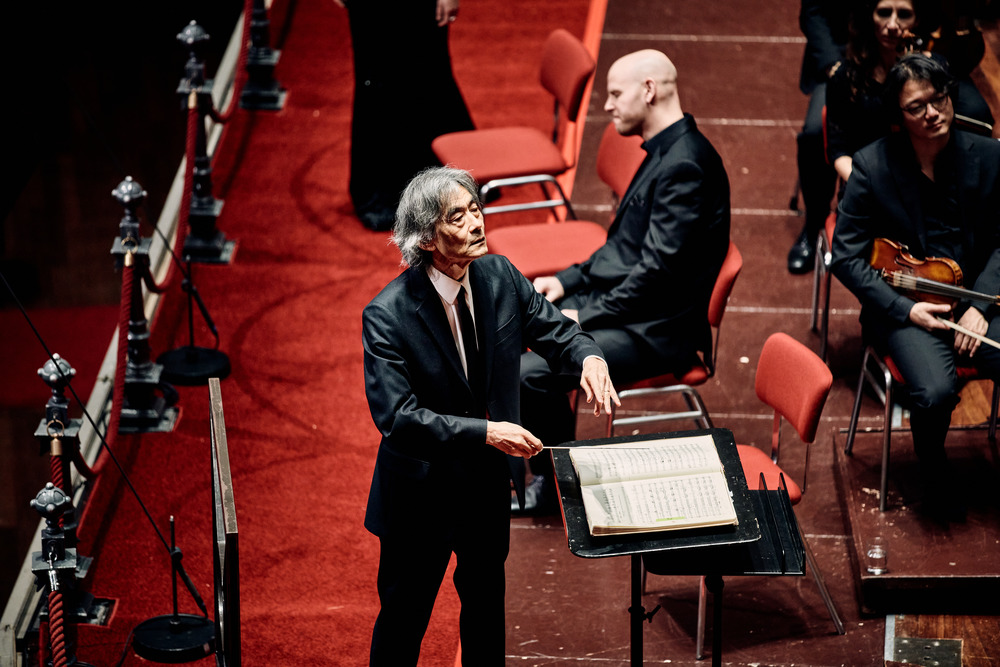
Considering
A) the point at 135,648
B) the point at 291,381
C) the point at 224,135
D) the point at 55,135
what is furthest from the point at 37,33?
the point at 135,648

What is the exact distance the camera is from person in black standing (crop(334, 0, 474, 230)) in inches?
228

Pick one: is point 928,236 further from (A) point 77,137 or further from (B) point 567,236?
(A) point 77,137

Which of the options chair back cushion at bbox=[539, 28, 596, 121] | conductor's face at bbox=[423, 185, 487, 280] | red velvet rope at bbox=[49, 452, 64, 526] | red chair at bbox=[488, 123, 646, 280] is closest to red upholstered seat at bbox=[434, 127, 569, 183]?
chair back cushion at bbox=[539, 28, 596, 121]

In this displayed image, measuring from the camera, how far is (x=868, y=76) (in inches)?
182

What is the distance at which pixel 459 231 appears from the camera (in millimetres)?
2982

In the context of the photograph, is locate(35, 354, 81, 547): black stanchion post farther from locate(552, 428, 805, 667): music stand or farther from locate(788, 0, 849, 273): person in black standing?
locate(788, 0, 849, 273): person in black standing

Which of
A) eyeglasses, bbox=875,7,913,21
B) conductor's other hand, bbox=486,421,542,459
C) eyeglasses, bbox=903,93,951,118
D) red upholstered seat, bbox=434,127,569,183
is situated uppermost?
eyeglasses, bbox=875,7,913,21

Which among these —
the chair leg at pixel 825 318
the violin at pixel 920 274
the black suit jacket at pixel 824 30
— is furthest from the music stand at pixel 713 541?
the black suit jacket at pixel 824 30

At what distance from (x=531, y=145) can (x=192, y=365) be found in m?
1.67

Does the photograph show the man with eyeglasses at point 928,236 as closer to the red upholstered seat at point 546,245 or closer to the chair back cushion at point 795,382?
the chair back cushion at point 795,382

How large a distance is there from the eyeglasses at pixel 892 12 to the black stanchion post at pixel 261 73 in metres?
3.35

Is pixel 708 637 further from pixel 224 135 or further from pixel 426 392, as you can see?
pixel 224 135

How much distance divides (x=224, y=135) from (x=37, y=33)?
95.5 inches

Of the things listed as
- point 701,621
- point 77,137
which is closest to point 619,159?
point 701,621
